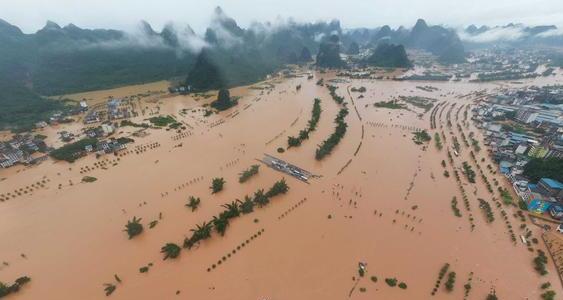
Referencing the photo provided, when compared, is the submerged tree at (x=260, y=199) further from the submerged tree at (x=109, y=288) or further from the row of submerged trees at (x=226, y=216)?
the submerged tree at (x=109, y=288)

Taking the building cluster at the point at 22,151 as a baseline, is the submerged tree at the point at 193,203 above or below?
below

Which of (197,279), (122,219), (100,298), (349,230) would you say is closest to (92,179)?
(122,219)

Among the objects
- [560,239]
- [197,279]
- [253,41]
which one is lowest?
[560,239]

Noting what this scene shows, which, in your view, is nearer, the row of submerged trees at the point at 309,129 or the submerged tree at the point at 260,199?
the submerged tree at the point at 260,199

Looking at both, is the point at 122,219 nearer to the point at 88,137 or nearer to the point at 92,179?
the point at 92,179

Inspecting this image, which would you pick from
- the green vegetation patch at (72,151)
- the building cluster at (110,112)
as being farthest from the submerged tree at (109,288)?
the building cluster at (110,112)

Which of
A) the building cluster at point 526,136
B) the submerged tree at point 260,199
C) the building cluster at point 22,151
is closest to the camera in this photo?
the building cluster at point 526,136

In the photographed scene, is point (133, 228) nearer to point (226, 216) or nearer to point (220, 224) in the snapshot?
point (220, 224)
